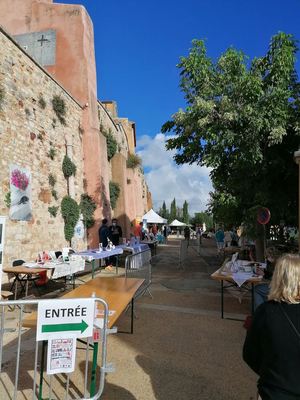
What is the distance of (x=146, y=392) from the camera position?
3.53m

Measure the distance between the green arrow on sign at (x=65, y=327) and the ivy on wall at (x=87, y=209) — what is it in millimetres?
13405

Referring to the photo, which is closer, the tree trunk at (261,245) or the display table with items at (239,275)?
the display table with items at (239,275)

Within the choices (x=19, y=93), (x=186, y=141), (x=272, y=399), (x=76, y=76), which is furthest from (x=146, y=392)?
(x=76, y=76)

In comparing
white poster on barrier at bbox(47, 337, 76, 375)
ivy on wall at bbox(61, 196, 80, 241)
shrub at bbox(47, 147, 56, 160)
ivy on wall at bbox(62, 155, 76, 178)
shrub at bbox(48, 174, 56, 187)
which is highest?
shrub at bbox(47, 147, 56, 160)

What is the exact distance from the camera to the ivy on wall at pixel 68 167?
1475 centimetres

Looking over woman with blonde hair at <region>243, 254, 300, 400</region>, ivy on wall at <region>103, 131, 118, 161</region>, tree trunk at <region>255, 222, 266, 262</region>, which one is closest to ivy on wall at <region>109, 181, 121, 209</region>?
ivy on wall at <region>103, 131, 118, 161</region>

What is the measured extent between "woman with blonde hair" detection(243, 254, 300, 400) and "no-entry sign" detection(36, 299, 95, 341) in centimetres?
140

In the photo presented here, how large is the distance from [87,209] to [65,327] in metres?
13.7

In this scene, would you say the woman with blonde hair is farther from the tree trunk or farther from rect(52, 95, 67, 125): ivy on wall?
rect(52, 95, 67, 125): ivy on wall

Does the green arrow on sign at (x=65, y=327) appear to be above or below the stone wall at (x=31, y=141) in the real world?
below

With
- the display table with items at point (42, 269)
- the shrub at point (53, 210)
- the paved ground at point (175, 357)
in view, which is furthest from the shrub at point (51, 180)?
the paved ground at point (175, 357)

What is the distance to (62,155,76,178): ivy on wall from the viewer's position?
14.8m

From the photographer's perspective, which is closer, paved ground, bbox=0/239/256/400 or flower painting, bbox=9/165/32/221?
paved ground, bbox=0/239/256/400

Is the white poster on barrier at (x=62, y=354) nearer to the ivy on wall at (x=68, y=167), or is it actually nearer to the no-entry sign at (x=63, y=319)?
the no-entry sign at (x=63, y=319)
